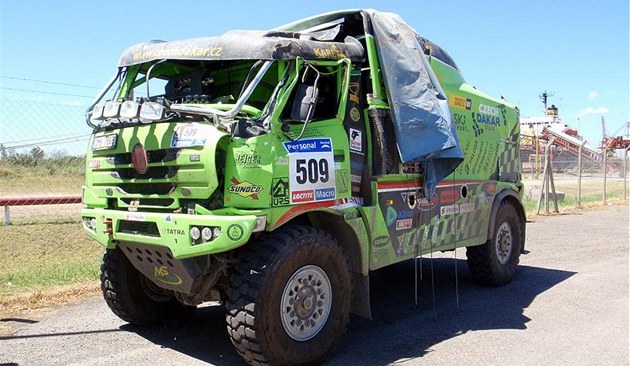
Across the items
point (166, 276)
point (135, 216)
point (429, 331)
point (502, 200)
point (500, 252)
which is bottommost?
point (429, 331)

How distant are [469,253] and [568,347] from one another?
2712 mm

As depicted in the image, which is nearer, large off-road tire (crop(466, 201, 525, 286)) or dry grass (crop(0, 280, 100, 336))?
dry grass (crop(0, 280, 100, 336))

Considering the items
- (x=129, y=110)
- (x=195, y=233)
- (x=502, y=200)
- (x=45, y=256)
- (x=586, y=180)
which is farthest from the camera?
(x=586, y=180)

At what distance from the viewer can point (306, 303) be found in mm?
4586

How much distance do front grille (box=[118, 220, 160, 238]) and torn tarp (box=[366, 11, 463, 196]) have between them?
8.16 feet

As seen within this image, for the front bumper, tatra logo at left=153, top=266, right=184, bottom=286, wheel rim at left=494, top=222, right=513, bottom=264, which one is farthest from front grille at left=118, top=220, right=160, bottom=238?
wheel rim at left=494, top=222, right=513, bottom=264

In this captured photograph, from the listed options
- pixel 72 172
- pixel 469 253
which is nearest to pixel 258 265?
pixel 469 253

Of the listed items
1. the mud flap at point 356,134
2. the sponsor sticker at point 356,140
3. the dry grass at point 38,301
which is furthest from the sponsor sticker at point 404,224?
the dry grass at point 38,301

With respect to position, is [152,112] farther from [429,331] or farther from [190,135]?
[429,331]

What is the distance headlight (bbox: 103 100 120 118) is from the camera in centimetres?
471

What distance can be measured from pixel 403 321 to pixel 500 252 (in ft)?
8.52

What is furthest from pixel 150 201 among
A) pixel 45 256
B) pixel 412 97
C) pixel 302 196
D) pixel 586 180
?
pixel 586 180

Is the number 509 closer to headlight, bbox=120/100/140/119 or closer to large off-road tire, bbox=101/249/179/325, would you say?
headlight, bbox=120/100/140/119

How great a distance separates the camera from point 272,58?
4.59 m
